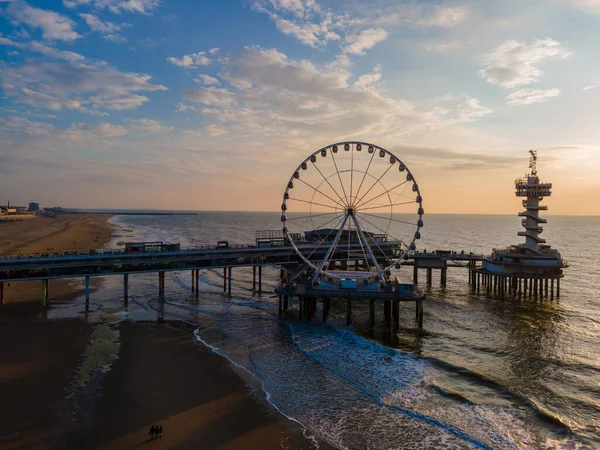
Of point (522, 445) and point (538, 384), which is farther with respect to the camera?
point (538, 384)

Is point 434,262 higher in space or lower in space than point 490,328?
higher

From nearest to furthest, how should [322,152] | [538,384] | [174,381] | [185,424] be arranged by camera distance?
[185,424]
[174,381]
[538,384]
[322,152]

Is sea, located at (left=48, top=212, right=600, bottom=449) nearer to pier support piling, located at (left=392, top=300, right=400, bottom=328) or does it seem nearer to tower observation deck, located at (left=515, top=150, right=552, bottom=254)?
pier support piling, located at (left=392, top=300, right=400, bottom=328)

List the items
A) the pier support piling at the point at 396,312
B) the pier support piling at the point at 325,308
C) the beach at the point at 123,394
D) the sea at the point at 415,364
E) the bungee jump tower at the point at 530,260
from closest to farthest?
1. the beach at the point at 123,394
2. the sea at the point at 415,364
3. the pier support piling at the point at 396,312
4. the pier support piling at the point at 325,308
5. the bungee jump tower at the point at 530,260

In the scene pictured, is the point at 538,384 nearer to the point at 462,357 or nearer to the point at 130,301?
the point at 462,357

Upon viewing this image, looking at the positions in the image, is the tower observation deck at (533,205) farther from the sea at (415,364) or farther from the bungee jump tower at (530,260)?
the sea at (415,364)

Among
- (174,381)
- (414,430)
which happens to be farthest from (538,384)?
(174,381)

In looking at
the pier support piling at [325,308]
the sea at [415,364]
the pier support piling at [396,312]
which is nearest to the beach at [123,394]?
the sea at [415,364]

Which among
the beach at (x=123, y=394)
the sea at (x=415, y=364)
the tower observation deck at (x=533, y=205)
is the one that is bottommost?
the sea at (x=415, y=364)
